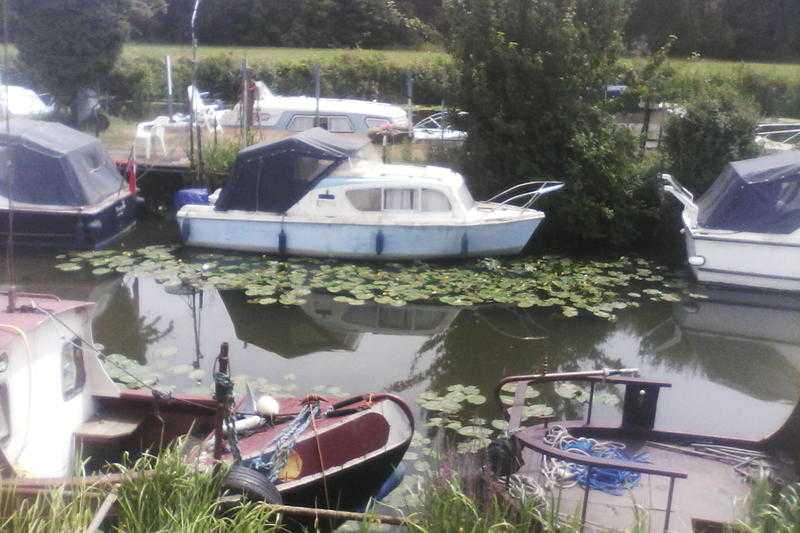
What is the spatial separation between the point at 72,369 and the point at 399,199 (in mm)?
7465

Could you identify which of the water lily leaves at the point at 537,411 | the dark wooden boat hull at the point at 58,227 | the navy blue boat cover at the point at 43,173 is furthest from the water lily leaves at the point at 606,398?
the navy blue boat cover at the point at 43,173

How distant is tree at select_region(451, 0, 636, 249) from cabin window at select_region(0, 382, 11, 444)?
10845mm

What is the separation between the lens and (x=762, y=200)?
12969mm

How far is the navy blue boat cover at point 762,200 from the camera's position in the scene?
1287cm

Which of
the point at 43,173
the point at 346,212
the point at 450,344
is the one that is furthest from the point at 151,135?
the point at 450,344

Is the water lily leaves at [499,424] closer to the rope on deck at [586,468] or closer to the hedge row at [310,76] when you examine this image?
the rope on deck at [586,468]

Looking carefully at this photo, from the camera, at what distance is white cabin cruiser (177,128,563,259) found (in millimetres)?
13234

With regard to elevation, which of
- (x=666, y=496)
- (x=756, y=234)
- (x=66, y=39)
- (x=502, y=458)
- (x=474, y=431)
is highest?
(x=66, y=39)

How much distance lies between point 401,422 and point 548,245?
8.63 m

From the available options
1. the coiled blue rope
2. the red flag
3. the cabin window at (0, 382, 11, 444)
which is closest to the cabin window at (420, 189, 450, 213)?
the red flag

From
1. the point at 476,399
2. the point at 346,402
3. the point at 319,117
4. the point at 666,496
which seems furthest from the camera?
the point at 319,117

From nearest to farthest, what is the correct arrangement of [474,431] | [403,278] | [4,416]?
[4,416] < [474,431] < [403,278]

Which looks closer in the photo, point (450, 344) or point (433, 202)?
point (450, 344)

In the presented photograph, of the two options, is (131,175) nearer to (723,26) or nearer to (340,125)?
(340,125)
